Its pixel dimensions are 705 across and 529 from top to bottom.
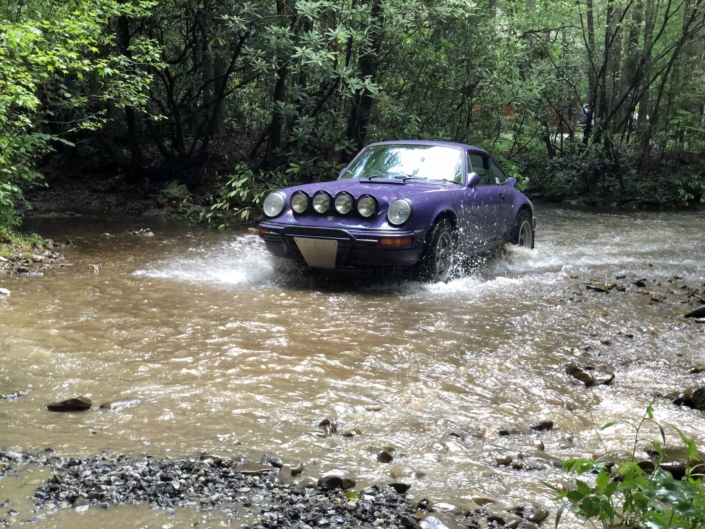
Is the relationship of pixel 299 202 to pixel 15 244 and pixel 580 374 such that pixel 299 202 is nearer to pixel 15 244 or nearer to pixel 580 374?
pixel 580 374

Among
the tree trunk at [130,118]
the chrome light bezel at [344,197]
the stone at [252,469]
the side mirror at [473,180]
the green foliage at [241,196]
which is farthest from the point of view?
the tree trunk at [130,118]

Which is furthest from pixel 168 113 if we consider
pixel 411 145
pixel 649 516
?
pixel 649 516

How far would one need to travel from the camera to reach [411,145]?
839cm

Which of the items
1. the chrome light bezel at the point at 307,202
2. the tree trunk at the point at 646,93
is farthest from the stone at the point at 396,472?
the tree trunk at the point at 646,93

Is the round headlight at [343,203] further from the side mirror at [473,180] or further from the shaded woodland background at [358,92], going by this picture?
the shaded woodland background at [358,92]

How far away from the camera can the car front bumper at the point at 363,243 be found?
6.80 metres

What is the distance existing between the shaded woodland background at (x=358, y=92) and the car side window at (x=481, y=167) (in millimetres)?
3691

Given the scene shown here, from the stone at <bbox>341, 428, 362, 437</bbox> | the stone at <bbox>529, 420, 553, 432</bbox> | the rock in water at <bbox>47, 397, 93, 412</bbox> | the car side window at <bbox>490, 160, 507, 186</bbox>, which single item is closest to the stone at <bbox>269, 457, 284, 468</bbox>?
the stone at <bbox>341, 428, 362, 437</bbox>

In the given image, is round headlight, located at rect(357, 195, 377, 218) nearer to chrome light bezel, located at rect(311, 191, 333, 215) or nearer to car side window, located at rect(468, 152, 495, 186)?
chrome light bezel, located at rect(311, 191, 333, 215)

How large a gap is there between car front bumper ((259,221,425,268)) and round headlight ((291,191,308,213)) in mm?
229

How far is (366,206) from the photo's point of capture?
6988 mm

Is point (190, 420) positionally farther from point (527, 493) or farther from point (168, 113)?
point (168, 113)

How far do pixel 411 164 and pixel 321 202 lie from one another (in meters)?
1.48

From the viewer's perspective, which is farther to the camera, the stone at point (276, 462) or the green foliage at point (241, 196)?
the green foliage at point (241, 196)
